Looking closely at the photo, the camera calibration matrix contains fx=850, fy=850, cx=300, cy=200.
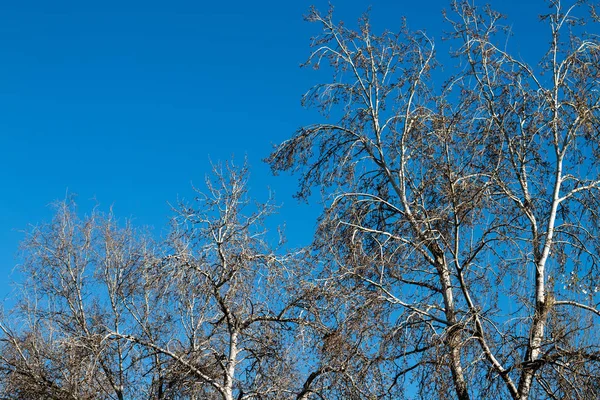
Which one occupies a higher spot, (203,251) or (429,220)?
Answer: (203,251)

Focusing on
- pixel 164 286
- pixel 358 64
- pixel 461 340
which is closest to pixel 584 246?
pixel 461 340

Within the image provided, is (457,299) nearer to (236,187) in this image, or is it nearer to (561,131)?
(561,131)


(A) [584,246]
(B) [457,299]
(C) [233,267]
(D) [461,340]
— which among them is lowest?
(D) [461,340]

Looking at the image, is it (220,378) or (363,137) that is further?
(220,378)

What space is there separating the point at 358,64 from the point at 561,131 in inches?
128

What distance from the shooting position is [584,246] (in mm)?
10984

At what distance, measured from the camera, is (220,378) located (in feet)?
48.2

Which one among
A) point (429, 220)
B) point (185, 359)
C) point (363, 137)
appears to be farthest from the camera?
point (185, 359)

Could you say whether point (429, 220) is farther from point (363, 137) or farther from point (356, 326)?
point (363, 137)

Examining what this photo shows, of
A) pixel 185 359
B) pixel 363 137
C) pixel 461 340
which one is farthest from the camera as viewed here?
pixel 185 359

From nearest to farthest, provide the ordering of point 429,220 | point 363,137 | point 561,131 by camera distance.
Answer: point 429,220
point 561,131
point 363,137

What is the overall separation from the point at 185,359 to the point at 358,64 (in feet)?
18.4

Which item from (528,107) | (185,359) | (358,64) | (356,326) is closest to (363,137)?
(358,64)

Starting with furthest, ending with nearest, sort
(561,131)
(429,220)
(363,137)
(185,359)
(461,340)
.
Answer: (185,359), (363,137), (561,131), (429,220), (461,340)
